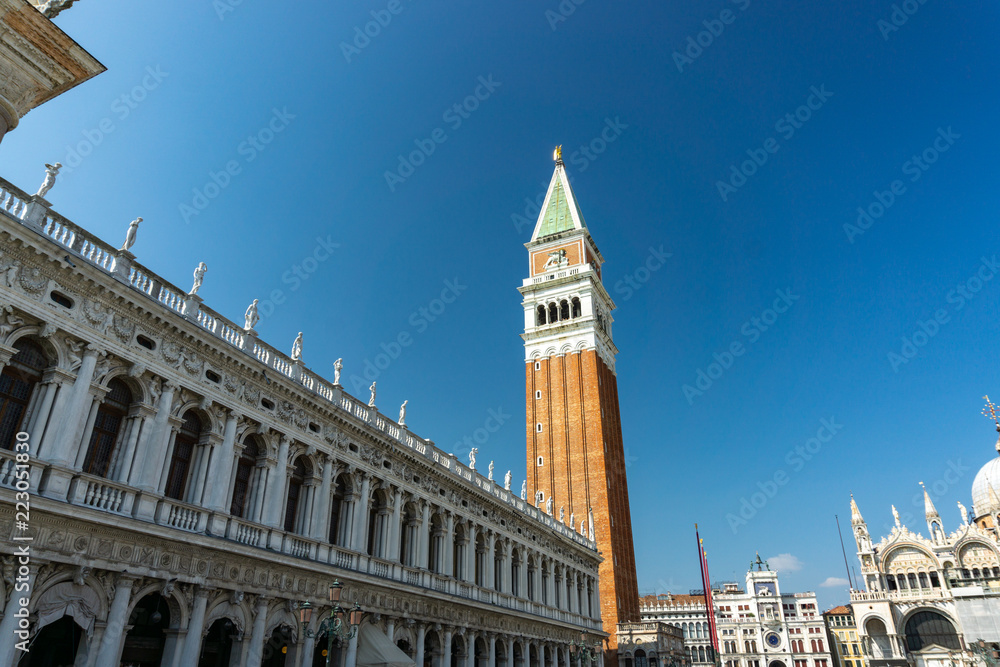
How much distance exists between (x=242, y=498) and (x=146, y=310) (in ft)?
21.0

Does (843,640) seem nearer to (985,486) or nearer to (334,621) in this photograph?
(985,486)

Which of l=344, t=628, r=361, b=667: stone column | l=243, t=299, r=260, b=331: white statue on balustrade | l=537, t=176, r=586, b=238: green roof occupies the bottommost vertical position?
l=344, t=628, r=361, b=667: stone column

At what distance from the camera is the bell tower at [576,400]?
2160 inches

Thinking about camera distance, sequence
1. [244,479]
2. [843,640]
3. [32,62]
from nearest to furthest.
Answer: [32,62]
[244,479]
[843,640]

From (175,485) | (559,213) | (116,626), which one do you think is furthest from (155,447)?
(559,213)

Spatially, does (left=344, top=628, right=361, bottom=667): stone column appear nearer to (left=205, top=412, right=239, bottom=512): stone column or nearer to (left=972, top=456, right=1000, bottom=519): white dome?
(left=205, top=412, right=239, bottom=512): stone column

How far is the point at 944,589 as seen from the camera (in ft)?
210

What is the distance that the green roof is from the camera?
69312 mm

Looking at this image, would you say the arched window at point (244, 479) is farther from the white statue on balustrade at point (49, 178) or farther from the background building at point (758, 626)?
the background building at point (758, 626)

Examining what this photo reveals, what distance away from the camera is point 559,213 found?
70.9 m

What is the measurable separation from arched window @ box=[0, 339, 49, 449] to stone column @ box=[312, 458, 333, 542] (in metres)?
9.21

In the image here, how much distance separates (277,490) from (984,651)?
222ft

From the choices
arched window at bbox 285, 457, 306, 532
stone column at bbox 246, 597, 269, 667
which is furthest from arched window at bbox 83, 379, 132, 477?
arched window at bbox 285, 457, 306, 532

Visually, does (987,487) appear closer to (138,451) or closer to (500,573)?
(500,573)
